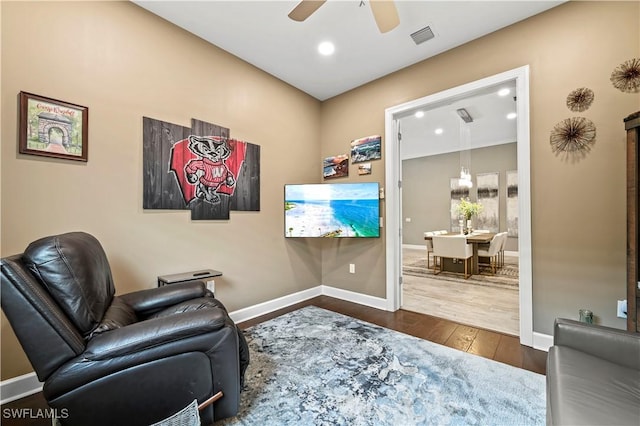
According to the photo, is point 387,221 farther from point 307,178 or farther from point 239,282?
point 239,282

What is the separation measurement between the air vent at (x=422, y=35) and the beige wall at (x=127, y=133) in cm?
167

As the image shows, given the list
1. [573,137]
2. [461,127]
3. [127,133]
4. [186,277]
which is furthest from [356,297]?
[461,127]

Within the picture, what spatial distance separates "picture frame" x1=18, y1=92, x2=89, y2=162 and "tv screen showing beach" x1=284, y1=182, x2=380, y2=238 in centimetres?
192

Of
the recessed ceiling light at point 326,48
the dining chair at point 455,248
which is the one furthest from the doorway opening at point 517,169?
the dining chair at point 455,248

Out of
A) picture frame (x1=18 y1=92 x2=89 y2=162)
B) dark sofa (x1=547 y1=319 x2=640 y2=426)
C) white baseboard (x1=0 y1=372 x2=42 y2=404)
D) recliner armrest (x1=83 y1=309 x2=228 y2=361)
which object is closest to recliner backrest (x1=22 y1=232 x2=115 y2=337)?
recliner armrest (x1=83 y1=309 x2=228 y2=361)

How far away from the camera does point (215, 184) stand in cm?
264

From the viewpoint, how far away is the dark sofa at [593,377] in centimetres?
92

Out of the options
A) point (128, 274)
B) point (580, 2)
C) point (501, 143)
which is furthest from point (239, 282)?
point (501, 143)

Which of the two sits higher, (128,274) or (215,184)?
(215,184)

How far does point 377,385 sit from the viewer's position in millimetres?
1722

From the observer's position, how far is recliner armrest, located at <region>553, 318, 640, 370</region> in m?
1.19

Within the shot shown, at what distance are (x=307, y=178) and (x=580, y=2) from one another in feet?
9.91

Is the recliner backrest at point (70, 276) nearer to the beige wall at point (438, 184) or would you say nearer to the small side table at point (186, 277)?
the small side table at point (186, 277)

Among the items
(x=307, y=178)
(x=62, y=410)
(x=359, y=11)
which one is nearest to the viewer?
(x=62, y=410)
